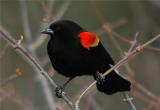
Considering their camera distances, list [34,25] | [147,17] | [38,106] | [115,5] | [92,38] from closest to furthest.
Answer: [92,38] < [147,17] < [38,106] < [34,25] < [115,5]

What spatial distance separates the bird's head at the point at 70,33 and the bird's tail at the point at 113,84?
381 millimetres

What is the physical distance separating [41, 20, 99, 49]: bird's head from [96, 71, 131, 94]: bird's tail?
38cm

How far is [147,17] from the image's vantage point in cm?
829

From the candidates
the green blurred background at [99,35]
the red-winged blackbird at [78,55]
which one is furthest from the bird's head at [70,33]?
the green blurred background at [99,35]

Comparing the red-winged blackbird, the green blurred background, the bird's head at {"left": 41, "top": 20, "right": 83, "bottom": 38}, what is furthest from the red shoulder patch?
the green blurred background

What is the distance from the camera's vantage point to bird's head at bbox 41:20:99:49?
5040mm

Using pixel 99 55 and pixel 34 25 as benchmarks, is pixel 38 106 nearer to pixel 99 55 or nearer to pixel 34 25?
pixel 34 25

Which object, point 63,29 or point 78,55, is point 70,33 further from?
point 78,55

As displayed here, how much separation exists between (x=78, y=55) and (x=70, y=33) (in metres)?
0.24

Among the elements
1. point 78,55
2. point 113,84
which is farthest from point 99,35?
point 78,55

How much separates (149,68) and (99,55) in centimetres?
370

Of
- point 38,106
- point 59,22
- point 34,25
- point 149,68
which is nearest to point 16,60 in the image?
point 34,25

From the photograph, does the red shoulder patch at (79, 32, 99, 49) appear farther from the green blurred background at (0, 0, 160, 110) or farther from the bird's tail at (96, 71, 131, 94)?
the green blurred background at (0, 0, 160, 110)

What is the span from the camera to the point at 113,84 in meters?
5.31
